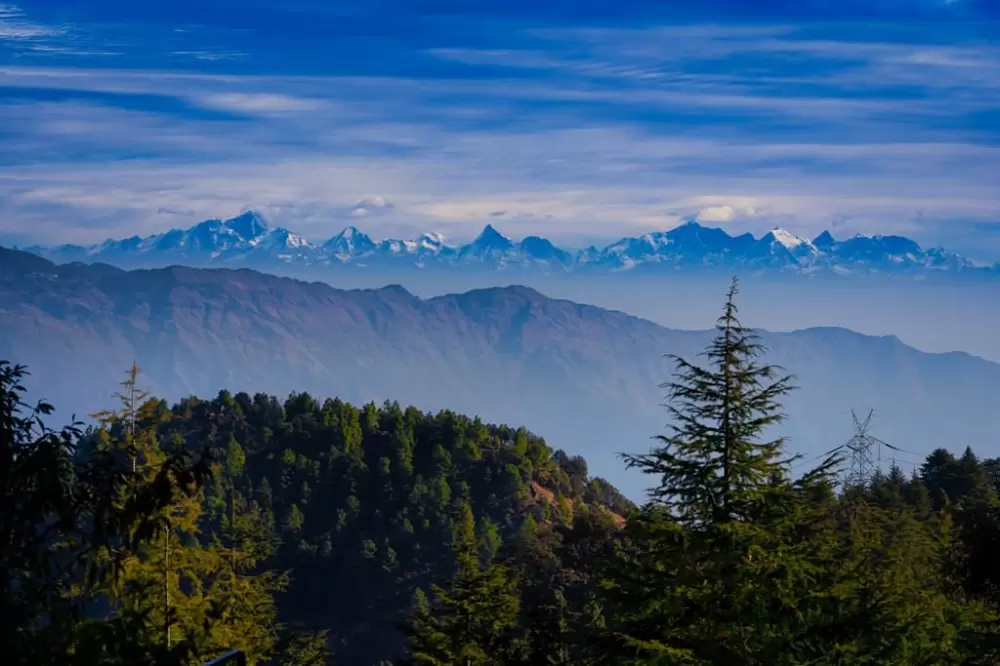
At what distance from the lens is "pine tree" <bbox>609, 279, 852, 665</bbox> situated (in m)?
13.9

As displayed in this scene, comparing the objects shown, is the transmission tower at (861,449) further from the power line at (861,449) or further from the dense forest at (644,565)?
the dense forest at (644,565)

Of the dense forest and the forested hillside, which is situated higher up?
the forested hillside

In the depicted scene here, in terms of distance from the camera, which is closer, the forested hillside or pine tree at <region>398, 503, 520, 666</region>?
pine tree at <region>398, 503, 520, 666</region>

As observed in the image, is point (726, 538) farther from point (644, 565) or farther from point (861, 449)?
point (861, 449)

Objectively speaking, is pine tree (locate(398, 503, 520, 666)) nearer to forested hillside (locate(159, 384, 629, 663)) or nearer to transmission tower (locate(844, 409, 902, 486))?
transmission tower (locate(844, 409, 902, 486))

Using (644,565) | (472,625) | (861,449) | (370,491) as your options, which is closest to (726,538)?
(644,565)

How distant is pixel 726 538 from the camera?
561 inches

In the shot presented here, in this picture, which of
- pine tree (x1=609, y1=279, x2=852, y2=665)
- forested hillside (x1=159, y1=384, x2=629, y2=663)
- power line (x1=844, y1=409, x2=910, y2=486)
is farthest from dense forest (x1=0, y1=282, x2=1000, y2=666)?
forested hillside (x1=159, y1=384, x2=629, y2=663)

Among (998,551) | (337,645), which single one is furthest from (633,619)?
(337,645)

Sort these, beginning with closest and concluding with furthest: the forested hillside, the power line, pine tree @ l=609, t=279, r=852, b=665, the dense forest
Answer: the dense forest, pine tree @ l=609, t=279, r=852, b=665, the power line, the forested hillside

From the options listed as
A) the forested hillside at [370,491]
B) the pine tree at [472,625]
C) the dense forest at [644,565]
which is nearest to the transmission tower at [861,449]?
the dense forest at [644,565]

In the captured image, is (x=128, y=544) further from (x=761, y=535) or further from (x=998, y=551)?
(x=998, y=551)

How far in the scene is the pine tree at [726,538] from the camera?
546 inches

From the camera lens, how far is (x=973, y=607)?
2288 cm
